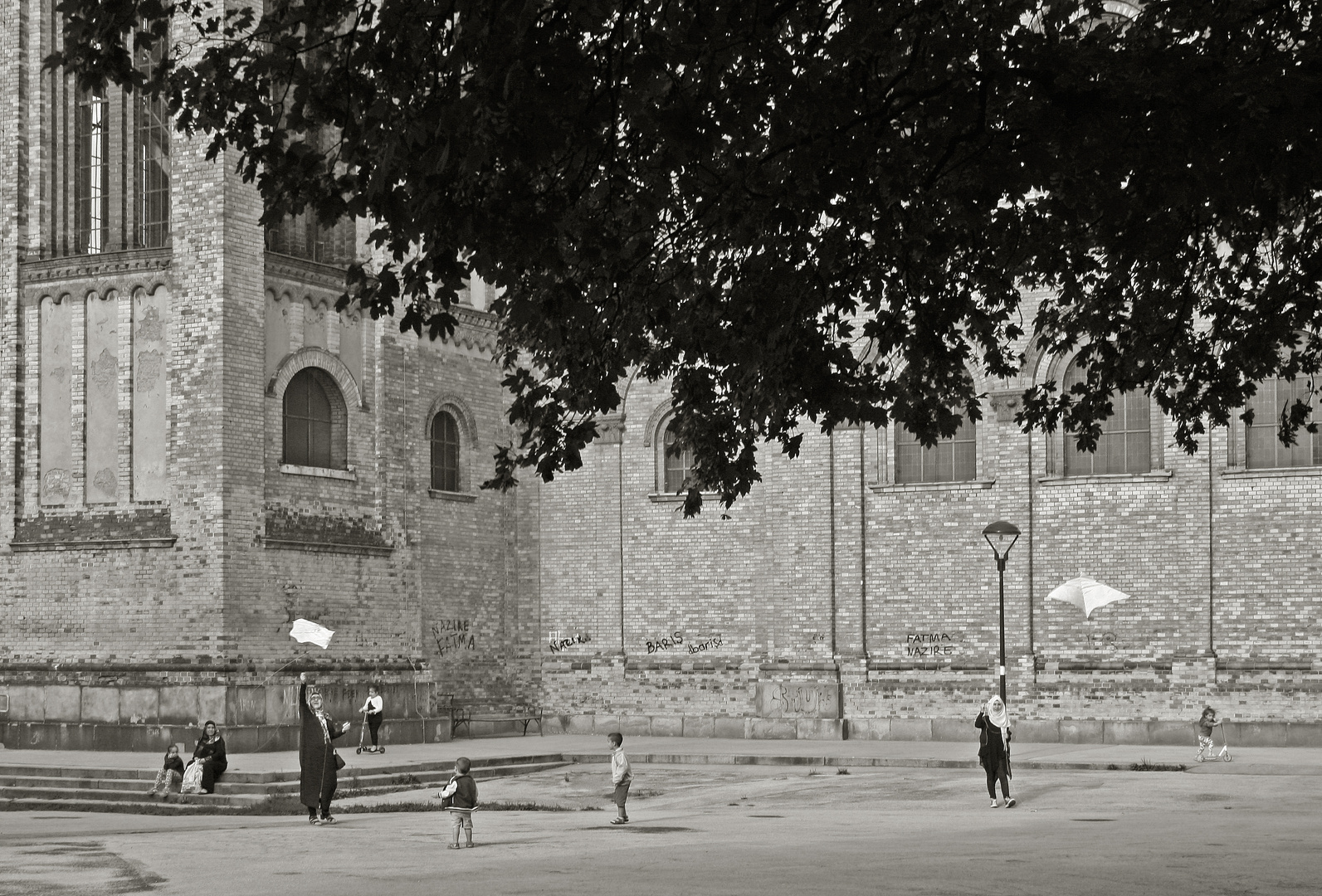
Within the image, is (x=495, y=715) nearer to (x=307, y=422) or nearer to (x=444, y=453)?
(x=444, y=453)

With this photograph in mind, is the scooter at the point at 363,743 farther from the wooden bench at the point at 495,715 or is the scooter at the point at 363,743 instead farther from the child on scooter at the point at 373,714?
the wooden bench at the point at 495,715

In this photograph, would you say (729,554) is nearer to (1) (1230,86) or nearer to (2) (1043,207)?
(2) (1043,207)

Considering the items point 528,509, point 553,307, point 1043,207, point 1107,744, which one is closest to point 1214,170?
point 1043,207

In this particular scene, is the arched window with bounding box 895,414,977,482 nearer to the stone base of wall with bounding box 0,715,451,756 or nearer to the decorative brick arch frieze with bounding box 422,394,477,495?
the decorative brick arch frieze with bounding box 422,394,477,495

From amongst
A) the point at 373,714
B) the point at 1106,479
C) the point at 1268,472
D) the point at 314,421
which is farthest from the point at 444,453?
the point at 1268,472

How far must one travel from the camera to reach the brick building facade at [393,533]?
2925cm

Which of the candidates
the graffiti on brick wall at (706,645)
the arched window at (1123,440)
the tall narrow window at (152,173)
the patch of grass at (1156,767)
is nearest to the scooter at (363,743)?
the graffiti on brick wall at (706,645)

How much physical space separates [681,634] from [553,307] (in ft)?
74.6

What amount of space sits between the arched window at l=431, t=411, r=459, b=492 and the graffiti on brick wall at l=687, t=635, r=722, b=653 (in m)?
5.72

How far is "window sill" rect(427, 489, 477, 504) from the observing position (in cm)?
3391

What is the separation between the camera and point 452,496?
3444 cm

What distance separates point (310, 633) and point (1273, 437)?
16991mm

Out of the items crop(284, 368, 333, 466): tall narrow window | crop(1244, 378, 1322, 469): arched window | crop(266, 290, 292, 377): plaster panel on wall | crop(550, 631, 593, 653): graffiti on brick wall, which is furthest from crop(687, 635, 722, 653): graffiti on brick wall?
crop(1244, 378, 1322, 469): arched window

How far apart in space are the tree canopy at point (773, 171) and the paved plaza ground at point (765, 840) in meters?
3.60
